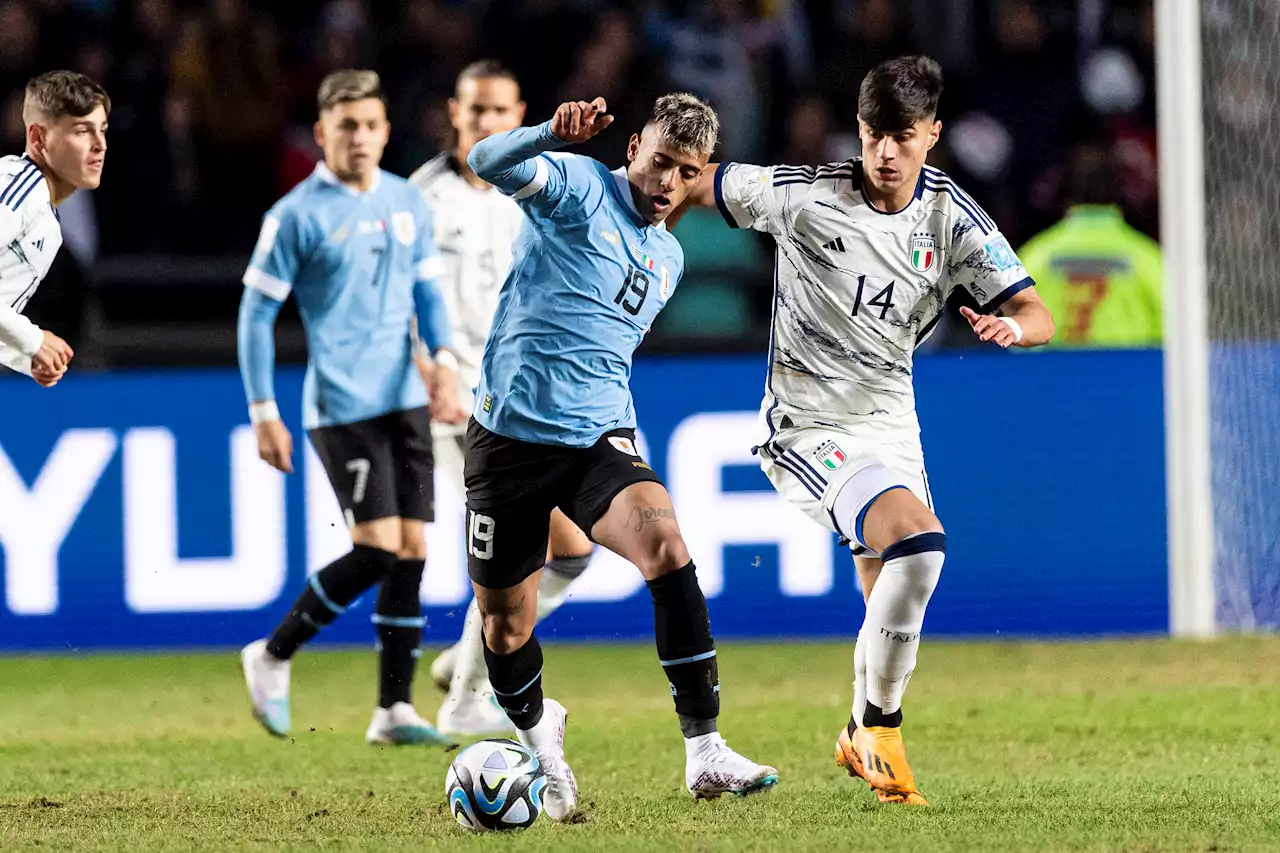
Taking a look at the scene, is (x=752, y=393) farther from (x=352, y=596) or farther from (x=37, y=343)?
(x=37, y=343)

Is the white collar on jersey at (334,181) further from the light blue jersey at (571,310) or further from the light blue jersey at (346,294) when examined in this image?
the light blue jersey at (571,310)

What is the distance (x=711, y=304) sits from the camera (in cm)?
1147

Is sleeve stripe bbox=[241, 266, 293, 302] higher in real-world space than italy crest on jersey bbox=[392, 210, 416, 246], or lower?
lower

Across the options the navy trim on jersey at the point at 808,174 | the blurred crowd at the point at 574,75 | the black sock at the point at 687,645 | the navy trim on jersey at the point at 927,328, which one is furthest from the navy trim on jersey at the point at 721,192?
the blurred crowd at the point at 574,75

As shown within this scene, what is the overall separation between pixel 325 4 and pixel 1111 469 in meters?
6.61

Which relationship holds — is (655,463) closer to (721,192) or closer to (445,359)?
(445,359)

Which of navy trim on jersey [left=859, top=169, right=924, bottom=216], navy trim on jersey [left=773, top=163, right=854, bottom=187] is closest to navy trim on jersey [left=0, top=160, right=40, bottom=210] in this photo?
navy trim on jersey [left=773, top=163, right=854, bottom=187]

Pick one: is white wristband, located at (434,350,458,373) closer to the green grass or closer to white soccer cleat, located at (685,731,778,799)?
the green grass

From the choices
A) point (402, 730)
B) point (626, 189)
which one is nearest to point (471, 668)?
point (402, 730)

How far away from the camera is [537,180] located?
559 centimetres

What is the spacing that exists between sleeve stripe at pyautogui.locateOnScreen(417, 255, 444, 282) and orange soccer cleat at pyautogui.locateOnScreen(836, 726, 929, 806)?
2748mm

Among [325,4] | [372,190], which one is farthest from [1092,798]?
[325,4]

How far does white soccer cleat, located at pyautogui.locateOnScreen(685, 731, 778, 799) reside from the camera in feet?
18.4

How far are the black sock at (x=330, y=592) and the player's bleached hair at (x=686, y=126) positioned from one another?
8.53 feet
